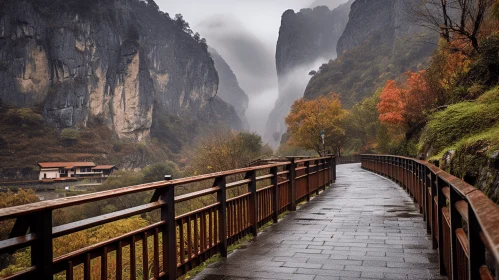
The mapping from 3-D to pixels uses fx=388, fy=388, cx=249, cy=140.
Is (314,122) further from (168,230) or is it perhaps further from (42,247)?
(42,247)

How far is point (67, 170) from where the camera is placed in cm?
8800

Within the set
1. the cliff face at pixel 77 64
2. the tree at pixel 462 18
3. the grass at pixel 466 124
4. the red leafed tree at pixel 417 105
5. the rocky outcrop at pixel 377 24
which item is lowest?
the grass at pixel 466 124

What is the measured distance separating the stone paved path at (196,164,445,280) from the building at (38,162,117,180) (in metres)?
84.4

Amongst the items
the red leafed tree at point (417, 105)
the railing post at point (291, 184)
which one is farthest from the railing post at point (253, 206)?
the red leafed tree at point (417, 105)

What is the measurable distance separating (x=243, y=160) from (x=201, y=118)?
488 ft

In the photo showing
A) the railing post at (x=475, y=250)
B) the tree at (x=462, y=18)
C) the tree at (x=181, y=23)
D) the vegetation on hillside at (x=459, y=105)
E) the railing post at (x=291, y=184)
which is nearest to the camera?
the railing post at (x=475, y=250)

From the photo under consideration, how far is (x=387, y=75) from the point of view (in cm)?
9419

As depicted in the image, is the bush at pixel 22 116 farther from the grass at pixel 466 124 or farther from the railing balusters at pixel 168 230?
the railing balusters at pixel 168 230

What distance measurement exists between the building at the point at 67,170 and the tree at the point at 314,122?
55.6m

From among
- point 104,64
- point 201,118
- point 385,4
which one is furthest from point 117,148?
point 385,4

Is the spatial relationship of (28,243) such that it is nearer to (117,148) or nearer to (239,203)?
(239,203)

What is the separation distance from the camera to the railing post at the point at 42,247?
2.40m

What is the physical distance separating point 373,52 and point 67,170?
307 ft

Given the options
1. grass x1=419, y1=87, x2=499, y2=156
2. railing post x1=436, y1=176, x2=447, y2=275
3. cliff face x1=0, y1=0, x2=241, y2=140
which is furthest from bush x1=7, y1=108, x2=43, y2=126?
railing post x1=436, y1=176, x2=447, y2=275
